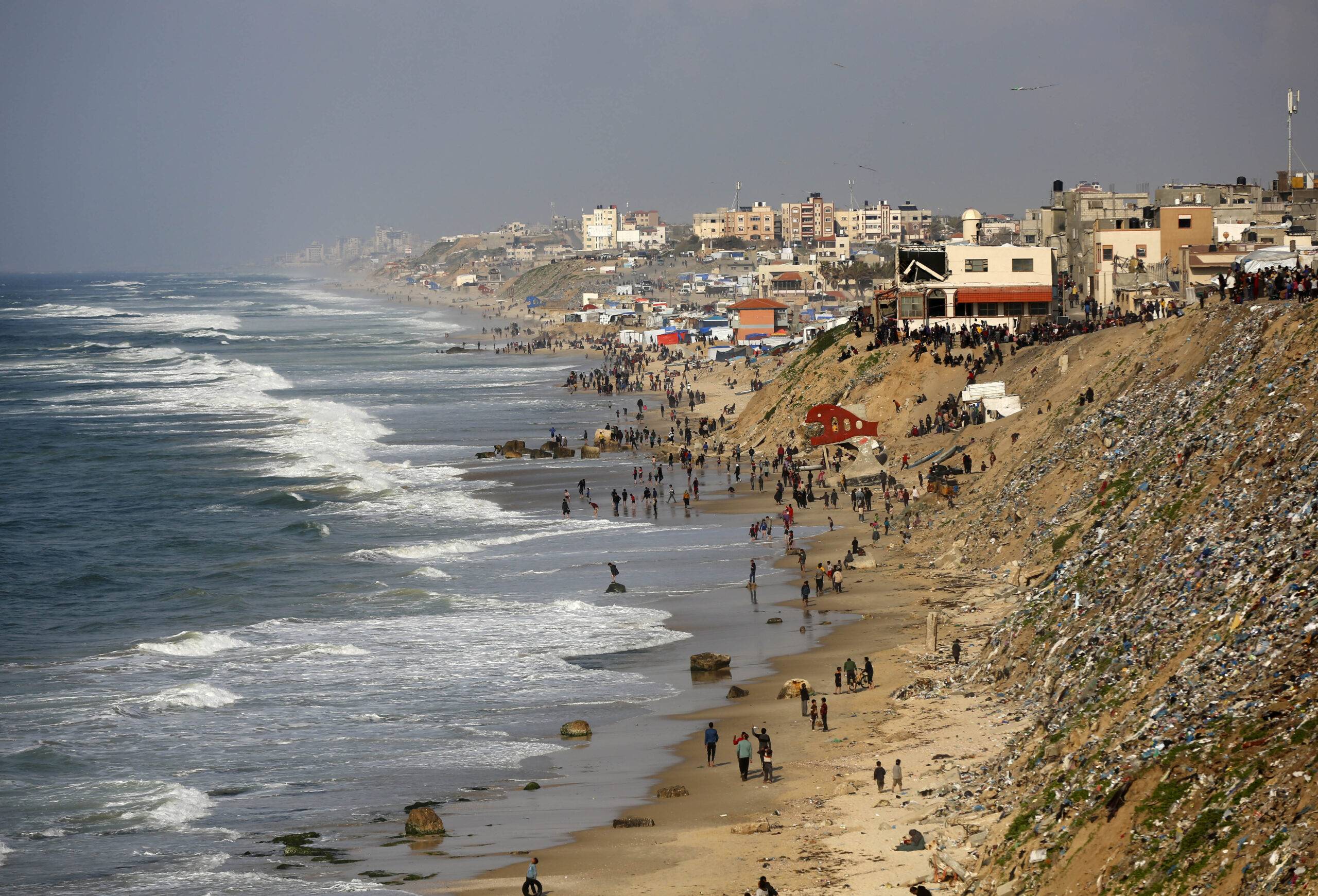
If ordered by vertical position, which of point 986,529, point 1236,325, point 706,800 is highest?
point 1236,325

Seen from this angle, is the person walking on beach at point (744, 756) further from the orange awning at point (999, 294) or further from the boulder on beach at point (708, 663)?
the orange awning at point (999, 294)

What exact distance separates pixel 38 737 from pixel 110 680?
415cm

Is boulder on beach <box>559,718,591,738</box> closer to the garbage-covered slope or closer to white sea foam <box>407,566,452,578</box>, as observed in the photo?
the garbage-covered slope

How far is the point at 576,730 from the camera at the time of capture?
1089 inches

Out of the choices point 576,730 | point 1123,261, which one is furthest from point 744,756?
point 1123,261

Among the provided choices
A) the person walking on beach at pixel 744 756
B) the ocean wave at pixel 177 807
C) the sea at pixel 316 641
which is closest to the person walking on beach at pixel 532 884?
the sea at pixel 316 641

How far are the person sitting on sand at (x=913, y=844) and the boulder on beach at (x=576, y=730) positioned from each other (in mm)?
8747

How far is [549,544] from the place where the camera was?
149ft

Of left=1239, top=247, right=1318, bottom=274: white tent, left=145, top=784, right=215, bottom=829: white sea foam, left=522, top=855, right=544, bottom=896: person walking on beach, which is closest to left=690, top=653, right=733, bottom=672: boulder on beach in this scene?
left=145, top=784, right=215, bottom=829: white sea foam

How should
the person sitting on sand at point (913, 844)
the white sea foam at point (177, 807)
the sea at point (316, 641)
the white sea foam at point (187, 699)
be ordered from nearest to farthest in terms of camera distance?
the person sitting on sand at point (913, 844)
the sea at point (316, 641)
the white sea foam at point (177, 807)
the white sea foam at point (187, 699)

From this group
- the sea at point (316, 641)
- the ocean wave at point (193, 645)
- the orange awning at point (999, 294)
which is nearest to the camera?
the sea at point (316, 641)

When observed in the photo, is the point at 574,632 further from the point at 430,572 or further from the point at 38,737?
the point at 38,737

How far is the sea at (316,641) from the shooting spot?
2377 cm

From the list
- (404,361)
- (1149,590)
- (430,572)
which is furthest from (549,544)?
(404,361)
